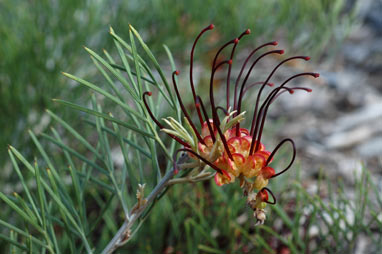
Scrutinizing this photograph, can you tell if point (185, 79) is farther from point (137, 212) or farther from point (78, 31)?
point (137, 212)

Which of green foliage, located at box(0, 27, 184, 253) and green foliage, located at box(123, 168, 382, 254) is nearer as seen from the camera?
green foliage, located at box(0, 27, 184, 253)

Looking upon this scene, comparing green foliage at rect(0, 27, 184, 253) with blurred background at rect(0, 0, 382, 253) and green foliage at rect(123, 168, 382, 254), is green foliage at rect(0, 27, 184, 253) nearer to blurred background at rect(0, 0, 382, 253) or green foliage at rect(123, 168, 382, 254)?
green foliage at rect(123, 168, 382, 254)

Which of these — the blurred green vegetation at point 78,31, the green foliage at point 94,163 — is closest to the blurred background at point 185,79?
the blurred green vegetation at point 78,31

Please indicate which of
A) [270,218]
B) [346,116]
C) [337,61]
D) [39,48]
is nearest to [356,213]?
[270,218]

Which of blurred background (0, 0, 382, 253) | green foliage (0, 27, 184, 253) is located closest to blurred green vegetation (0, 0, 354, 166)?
blurred background (0, 0, 382, 253)

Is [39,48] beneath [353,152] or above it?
above

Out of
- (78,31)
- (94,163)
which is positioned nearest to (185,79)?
(78,31)

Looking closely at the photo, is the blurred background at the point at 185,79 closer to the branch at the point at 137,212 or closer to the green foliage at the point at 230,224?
the green foliage at the point at 230,224

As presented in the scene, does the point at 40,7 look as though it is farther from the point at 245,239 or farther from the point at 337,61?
the point at 337,61
